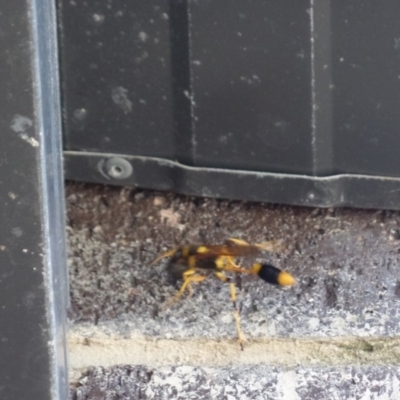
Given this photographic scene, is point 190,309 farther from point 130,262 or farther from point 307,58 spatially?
point 307,58

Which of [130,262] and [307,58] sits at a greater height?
[307,58]

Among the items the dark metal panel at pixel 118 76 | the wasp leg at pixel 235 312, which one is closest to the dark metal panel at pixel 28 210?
the dark metal panel at pixel 118 76

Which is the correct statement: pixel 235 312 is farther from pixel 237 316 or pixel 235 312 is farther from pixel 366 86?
pixel 366 86

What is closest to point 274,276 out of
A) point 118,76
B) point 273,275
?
point 273,275

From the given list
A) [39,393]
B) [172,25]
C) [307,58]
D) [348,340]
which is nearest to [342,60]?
[307,58]

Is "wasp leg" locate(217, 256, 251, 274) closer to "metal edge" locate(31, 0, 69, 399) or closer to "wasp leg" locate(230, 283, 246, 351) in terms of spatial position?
"wasp leg" locate(230, 283, 246, 351)

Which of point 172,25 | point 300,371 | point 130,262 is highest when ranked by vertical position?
point 172,25

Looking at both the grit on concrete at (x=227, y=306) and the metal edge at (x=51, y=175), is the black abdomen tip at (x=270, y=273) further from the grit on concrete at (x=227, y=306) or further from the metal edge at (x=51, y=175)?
the metal edge at (x=51, y=175)
